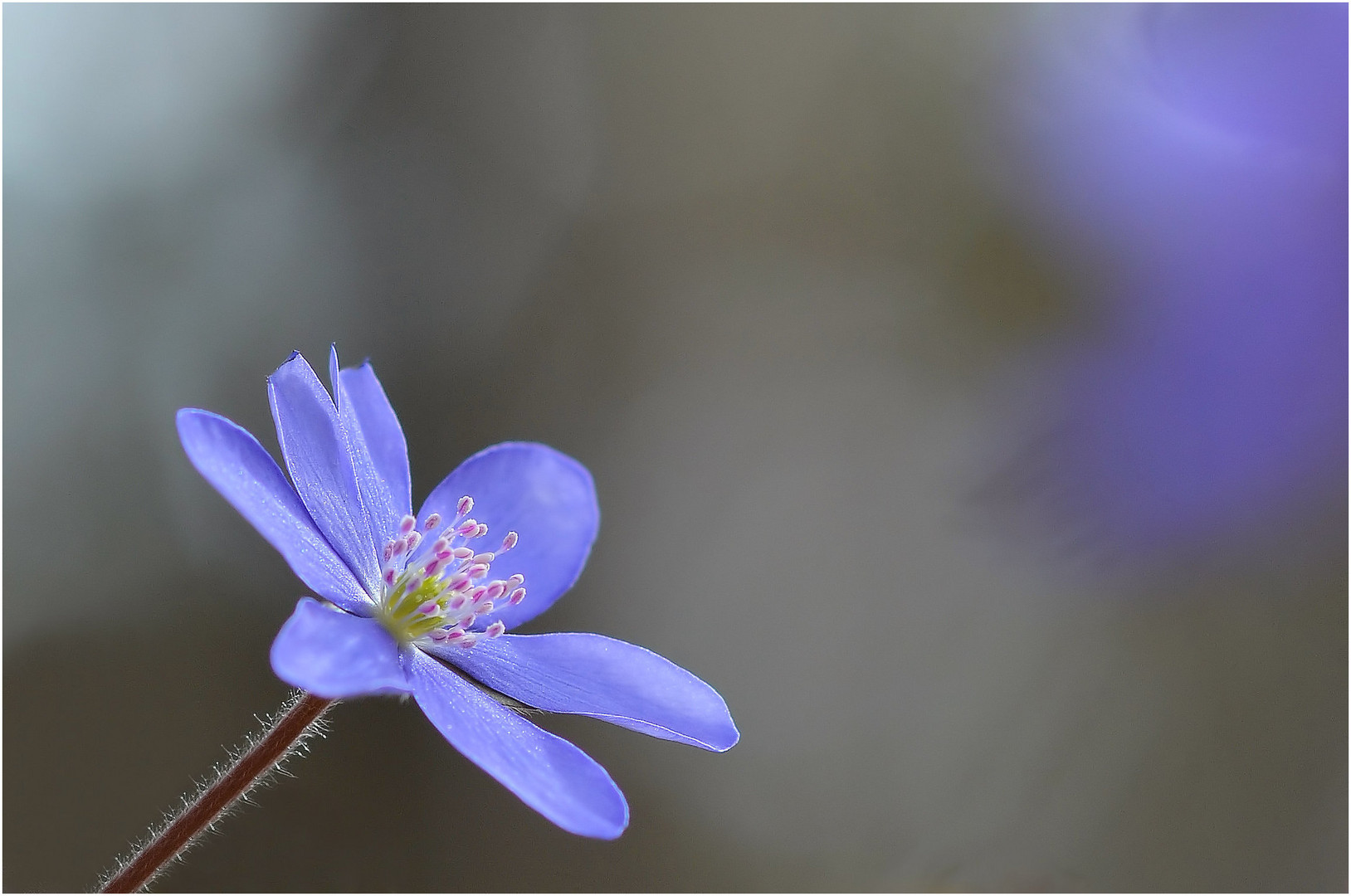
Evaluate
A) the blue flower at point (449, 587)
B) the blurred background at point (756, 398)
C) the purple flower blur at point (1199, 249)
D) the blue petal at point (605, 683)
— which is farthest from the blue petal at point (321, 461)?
the purple flower blur at point (1199, 249)

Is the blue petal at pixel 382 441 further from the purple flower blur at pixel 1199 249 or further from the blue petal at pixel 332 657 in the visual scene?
the purple flower blur at pixel 1199 249

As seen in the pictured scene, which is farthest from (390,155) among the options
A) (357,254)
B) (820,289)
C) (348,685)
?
(348,685)

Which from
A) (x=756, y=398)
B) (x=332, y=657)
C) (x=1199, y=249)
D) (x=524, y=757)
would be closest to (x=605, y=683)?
(x=524, y=757)

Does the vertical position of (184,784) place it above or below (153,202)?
below

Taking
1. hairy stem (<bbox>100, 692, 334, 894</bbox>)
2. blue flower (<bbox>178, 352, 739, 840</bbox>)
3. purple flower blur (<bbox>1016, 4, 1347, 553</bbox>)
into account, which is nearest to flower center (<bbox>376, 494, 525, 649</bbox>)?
blue flower (<bbox>178, 352, 739, 840</bbox>)

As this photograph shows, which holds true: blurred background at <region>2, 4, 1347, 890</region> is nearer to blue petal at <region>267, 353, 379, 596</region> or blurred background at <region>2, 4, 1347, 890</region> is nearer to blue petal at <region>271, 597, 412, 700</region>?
blue petal at <region>267, 353, 379, 596</region>

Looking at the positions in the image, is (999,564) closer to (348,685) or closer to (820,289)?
(820,289)

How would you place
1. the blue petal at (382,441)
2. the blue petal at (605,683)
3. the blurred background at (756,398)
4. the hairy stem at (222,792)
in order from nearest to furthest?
1. the hairy stem at (222,792)
2. the blue petal at (605,683)
3. the blue petal at (382,441)
4. the blurred background at (756,398)
